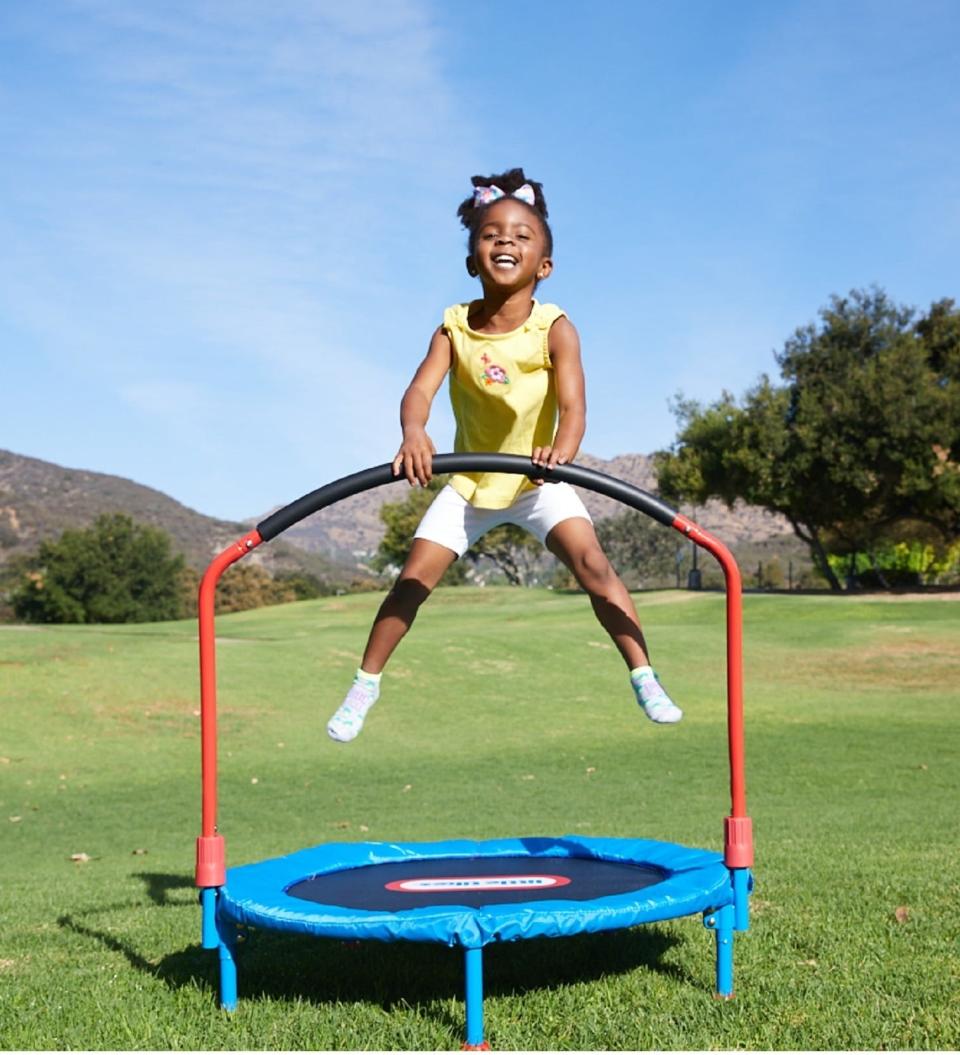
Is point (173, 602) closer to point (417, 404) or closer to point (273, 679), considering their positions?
point (273, 679)

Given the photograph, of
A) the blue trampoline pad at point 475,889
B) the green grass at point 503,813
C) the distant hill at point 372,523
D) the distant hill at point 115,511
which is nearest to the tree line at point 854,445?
the green grass at point 503,813

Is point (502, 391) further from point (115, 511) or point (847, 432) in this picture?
point (115, 511)

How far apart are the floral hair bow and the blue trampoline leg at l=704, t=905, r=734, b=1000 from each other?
230cm

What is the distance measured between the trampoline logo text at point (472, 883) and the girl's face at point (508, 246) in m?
1.91

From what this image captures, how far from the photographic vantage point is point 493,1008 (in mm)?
3320

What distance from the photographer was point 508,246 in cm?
382

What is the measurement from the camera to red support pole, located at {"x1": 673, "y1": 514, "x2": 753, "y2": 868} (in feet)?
11.1

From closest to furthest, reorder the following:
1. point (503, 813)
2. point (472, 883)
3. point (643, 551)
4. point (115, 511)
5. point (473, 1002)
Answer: point (473, 1002) < point (472, 883) < point (503, 813) < point (643, 551) < point (115, 511)

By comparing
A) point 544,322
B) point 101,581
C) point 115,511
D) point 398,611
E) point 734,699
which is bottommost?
point 734,699

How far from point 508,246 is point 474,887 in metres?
2.05

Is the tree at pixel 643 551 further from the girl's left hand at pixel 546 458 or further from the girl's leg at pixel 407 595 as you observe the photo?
the girl's left hand at pixel 546 458

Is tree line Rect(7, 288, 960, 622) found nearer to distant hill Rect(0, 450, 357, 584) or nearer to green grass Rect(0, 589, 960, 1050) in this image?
green grass Rect(0, 589, 960, 1050)

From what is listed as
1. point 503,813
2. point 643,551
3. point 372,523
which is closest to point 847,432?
point 503,813

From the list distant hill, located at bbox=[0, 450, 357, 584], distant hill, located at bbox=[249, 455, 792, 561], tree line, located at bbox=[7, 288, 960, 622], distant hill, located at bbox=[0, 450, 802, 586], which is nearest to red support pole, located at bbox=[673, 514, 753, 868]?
tree line, located at bbox=[7, 288, 960, 622]
